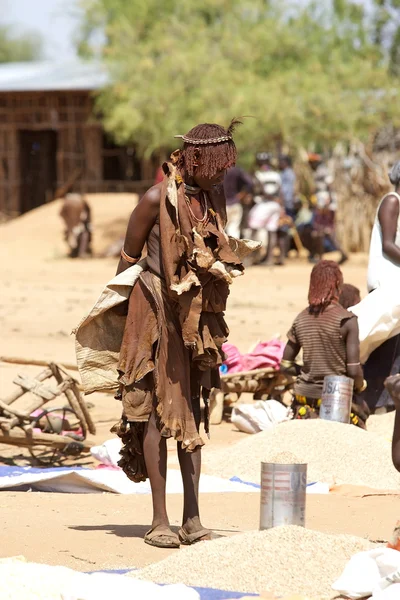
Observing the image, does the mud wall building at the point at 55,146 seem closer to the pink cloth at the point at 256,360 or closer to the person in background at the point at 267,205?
the person in background at the point at 267,205

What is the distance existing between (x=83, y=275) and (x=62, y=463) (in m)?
11.9

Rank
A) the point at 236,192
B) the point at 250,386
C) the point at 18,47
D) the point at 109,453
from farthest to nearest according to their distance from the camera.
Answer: the point at 18,47
the point at 236,192
the point at 250,386
the point at 109,453

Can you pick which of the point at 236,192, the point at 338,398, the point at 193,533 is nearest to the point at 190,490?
the point at 193,533

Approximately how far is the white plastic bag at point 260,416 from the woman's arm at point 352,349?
1.98 ft

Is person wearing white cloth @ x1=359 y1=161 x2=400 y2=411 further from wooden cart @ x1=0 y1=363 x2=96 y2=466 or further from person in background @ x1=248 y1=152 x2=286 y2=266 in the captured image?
person in background @ x1=248 y1=152 x2=286 y2=266

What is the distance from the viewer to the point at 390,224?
7348 millimetres

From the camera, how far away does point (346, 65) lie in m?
21.9

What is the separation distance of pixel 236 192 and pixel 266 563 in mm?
14898

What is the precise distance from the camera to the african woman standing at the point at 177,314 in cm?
443

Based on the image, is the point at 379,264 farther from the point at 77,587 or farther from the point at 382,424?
the point at 77,587

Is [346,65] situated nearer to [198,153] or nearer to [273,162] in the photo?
[273,162]

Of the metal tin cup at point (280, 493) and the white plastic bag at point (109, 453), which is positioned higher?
the metal tin cup at point (280, 493)

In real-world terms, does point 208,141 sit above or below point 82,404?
above

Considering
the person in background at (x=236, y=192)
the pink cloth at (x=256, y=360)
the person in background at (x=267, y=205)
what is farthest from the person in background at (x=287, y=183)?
the pink cloth at (x=256, y=360)
